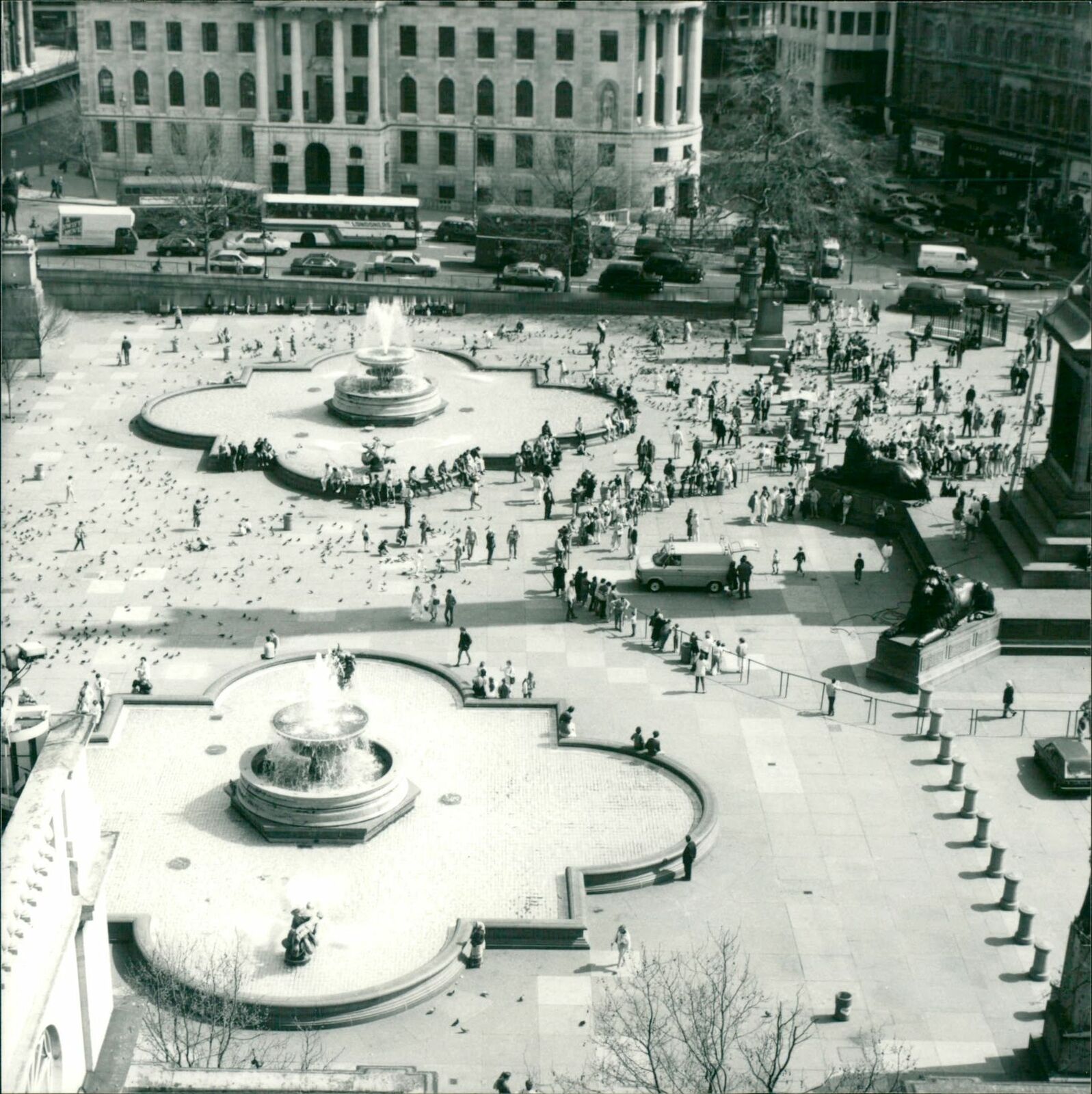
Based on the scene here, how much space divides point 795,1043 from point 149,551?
29.4m

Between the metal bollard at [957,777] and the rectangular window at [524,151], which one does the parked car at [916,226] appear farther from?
the metal bollard at [957,777]

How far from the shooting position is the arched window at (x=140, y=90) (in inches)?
4075

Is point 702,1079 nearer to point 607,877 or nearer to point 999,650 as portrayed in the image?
point 607,877

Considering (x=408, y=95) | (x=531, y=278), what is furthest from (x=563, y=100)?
(x=531, y=278)

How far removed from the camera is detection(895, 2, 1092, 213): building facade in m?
103

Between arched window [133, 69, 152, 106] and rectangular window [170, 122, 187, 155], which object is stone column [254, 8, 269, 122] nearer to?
rectangular window [170, 122, 187, 155]

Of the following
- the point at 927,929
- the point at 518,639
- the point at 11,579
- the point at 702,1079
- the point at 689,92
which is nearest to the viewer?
the point at 702,1079

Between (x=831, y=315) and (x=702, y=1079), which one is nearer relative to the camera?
(x=702, y=1079)

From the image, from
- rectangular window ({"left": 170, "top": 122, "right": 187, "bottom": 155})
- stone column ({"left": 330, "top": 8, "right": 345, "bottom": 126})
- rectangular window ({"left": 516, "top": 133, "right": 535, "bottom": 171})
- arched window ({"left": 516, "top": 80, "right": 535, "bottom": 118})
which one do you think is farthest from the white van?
rectangular window ({"left": 170, "top": 122, "right": 187, "bottom": 155})

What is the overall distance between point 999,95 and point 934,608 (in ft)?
243

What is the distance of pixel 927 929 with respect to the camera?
113 ft

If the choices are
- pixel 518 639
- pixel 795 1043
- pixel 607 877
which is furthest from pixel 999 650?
pixel 795 1043

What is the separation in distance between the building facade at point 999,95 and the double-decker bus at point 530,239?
29.3 meters

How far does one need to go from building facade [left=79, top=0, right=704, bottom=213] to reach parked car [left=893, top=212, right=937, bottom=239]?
12.3 meters
